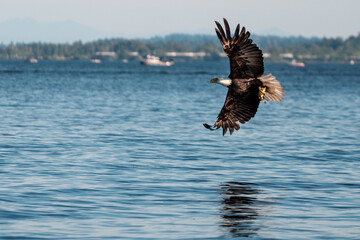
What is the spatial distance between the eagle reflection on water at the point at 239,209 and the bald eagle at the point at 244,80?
237 centimetres

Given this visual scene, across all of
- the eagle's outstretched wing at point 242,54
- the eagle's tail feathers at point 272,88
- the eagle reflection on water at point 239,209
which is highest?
the eagle's outstretched wing at point 242,54

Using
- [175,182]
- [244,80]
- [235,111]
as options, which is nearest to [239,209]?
[235,111]

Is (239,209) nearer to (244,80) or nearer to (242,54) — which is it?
(244,80)

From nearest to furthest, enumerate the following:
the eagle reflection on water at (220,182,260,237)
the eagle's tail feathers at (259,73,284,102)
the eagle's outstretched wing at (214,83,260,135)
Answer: the eagle reflection on water at (220,182,260,237) → the eagle's tail feathers at (259,73,284,102) → the eagle's outstretched wing at (214,83,260,135)

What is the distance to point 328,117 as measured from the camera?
5550 cm

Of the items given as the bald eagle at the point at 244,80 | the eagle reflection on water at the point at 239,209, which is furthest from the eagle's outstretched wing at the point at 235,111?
the eagle reflection on water at the point at 239,209

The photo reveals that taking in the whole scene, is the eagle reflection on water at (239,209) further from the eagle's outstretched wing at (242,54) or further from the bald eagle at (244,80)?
the eagle's outstretched wing at (242,54)

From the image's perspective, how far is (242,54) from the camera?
1841 cm

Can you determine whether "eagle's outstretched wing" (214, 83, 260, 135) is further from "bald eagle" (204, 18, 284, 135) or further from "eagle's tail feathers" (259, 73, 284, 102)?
"eagle's tail feathers" (259, 73, 284, 102)

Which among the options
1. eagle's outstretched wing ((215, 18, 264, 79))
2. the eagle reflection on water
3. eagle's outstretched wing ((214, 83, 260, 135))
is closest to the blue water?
the eagle reflection on water

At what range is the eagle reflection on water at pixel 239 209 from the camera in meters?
17.5

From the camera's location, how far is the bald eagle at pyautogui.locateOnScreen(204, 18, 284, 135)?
18.1m

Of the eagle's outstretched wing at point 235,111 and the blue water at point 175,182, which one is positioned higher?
the eagle's outstretched wing at point 235,111

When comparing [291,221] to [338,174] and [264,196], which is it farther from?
[338,174]
